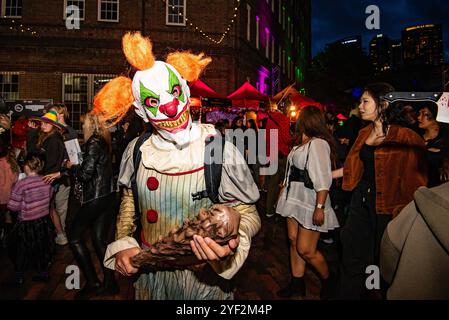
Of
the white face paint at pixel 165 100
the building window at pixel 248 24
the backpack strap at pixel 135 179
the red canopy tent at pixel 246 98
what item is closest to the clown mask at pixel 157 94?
the white face paint at pixel 165 100

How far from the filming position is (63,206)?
202 inches

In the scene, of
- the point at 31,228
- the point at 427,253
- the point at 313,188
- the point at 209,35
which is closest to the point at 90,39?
the point at 209,35

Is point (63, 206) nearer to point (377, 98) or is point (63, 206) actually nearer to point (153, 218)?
point (153, 218)

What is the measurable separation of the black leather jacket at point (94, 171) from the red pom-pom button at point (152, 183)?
6.26 feet

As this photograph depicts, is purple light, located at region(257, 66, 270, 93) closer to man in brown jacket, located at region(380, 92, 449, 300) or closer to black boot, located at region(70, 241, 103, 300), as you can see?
black boot, located at region(70, 241, 103, 300)

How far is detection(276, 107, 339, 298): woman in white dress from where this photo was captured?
336 centimetres

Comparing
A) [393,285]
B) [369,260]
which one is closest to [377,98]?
[369,260]

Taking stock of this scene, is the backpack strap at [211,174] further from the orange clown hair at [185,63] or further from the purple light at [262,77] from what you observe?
the purple light at [262,77]

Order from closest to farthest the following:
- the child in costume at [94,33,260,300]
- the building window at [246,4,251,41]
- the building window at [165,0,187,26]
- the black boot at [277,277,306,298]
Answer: the child in costume at [94,33,260,300] → the black boot at [277,277,306,298] → the building window at [165,0,187,26] → the building window at [246,4,251,41]

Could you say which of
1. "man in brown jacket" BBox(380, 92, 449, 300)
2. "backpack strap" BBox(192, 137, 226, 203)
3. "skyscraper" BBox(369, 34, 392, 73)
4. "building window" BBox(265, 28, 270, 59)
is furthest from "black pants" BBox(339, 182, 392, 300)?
"skyscraper" BBox(369, 34, 392, 73)

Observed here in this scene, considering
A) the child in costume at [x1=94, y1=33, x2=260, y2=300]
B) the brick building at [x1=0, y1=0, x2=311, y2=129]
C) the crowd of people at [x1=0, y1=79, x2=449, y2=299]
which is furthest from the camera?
the brick building at [x1=0, y1=0, x2=311, y2=129]

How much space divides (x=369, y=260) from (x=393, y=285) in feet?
7.82

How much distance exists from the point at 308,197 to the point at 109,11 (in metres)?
14.3

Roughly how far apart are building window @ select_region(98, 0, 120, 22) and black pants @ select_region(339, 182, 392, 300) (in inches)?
563
